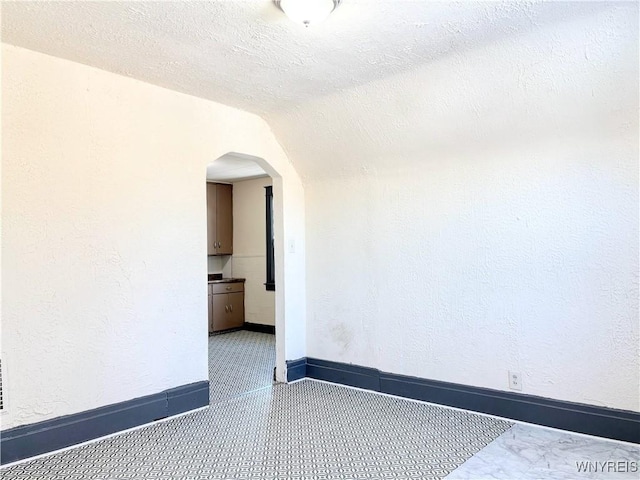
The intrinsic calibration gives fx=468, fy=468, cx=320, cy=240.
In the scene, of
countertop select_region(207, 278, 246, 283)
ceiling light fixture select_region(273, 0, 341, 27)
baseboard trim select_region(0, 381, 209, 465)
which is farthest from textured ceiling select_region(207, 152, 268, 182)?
ceiling light fixture select_region(273, 0, 341, 27)

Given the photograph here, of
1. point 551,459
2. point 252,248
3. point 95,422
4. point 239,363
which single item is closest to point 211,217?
point 252,248

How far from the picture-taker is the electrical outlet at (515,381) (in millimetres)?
→ 3111

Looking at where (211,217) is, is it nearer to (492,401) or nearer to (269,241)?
(269,241)

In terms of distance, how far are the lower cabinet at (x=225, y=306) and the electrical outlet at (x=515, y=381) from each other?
4.58 meters

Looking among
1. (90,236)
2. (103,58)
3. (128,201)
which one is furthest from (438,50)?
(90,236)

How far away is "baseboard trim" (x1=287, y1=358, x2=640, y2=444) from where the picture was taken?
9.01ft

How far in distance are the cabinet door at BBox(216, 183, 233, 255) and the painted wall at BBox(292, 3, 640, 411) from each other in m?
3.34

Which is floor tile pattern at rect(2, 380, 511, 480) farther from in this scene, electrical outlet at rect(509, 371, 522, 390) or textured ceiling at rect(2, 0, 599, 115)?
textured ceiling at rect(2, 0, 599, 115)

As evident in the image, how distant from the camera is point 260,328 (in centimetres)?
696

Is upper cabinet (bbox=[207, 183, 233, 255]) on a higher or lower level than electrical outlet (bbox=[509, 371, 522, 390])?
higher

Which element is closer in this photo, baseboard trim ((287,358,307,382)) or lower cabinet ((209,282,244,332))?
baseboard trim ((287,358,307,382))

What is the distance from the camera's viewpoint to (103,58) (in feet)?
9.14

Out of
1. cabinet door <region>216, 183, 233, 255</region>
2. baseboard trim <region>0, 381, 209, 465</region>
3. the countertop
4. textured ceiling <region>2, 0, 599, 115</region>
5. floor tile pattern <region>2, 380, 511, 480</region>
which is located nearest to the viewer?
textured ceiling <region>2, 0, 599, 115</region>

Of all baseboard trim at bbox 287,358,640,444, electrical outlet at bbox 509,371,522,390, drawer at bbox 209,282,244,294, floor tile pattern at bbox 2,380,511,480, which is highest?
drawer at bbox 209,282,244,294
